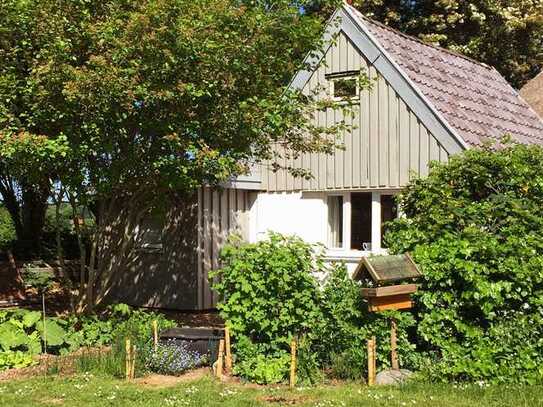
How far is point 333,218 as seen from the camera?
44.9 feet

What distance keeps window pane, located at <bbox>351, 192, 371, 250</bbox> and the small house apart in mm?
19

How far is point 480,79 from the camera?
15336 mm

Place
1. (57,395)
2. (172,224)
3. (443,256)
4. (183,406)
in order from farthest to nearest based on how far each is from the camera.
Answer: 1. (172,224)
2. (443,256)
3. (57,395)
4. (183,406)

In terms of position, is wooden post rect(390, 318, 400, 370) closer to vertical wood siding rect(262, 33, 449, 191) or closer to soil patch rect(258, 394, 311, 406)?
soil patch rect(258, 394, 311, 406)

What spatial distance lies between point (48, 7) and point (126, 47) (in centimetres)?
124

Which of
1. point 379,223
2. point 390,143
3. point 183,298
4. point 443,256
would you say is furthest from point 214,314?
point 443,256

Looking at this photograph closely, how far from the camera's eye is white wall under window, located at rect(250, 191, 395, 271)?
12781mm

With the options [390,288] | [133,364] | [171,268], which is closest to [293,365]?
[390,288]

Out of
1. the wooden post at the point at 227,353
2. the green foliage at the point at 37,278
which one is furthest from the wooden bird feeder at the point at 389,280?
the green foliage at the point at 37,278

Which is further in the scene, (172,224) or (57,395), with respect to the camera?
(172,224)

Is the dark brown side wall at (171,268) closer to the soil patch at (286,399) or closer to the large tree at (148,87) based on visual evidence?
the large tree at (148,87)

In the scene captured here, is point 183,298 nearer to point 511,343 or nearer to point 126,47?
point 126,47

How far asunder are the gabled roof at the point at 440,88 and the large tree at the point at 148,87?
161 cm

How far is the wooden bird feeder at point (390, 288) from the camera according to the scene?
7.50 meters
